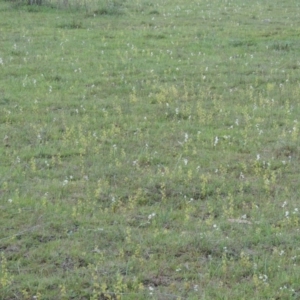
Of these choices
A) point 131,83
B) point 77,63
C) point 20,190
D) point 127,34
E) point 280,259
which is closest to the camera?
point 280,259

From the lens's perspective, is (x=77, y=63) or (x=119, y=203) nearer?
(x=119, y=203)

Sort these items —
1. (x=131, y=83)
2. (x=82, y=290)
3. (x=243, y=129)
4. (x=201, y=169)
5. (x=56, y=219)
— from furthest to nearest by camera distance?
(x=131, y=83), (x=243, y=129), (x=201, y=169), (x=56, y=219), (x=82, y=290)

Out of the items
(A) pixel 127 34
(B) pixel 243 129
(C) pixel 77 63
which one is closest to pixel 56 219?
(B) pixel 243 129

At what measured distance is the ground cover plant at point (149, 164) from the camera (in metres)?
5.72

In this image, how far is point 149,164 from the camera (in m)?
8.02

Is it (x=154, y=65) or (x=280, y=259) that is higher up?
(x=154, y=65)

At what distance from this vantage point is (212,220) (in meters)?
6.61

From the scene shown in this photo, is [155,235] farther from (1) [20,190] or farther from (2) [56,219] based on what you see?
(1) [20,190]

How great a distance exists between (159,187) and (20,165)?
1.59 meters

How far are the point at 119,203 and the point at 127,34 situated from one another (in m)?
8.17

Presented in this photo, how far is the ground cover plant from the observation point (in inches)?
225

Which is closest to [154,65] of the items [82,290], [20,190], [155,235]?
[20,190]

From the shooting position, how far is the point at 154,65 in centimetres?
1220

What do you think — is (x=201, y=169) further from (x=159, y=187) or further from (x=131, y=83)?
(x=131, y=83)
